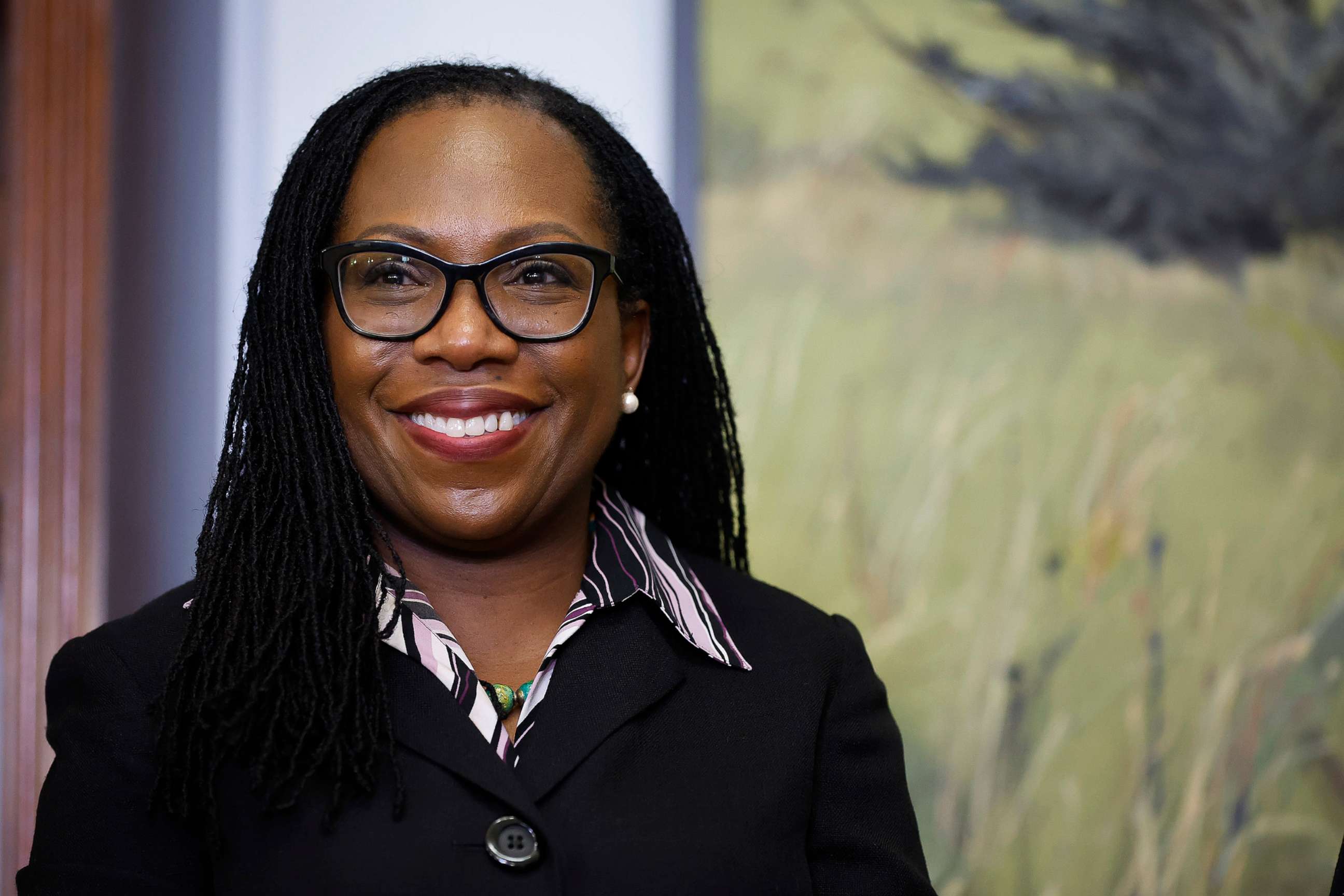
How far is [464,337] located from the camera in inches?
50.6

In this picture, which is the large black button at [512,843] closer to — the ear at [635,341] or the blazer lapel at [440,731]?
the blazer lapel at [440,731]

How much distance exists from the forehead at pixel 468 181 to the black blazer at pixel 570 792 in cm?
43

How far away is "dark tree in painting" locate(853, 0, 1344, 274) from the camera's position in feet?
6.95

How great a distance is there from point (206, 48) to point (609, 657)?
135 centimetres

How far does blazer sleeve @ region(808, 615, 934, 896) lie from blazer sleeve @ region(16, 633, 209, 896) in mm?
631

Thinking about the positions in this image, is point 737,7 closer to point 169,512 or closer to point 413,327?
point 413,327

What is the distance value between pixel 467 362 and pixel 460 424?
69mm

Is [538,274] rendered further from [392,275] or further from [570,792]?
[570,792]

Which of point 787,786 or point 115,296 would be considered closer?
point 787,786

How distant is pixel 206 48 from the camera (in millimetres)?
2086

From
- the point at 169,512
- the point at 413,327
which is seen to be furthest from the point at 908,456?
the point at 169,512

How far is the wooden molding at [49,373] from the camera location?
200 centimetres

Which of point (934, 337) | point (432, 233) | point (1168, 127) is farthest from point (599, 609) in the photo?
point (1168, 127)

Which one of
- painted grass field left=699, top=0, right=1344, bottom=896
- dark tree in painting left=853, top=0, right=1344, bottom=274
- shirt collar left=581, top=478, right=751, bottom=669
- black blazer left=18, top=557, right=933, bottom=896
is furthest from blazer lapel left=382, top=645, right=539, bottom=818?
dark tree in painting left=853, top=0, right=1344, bottom=274
